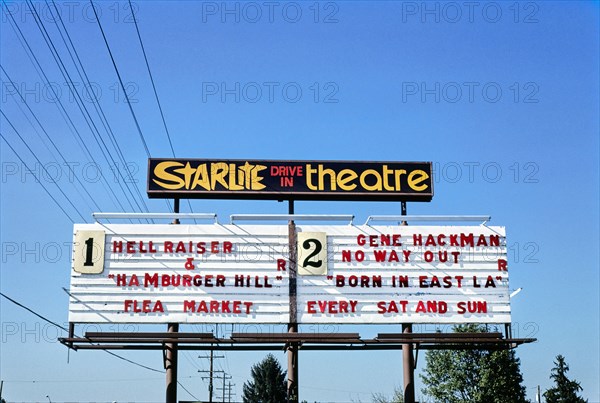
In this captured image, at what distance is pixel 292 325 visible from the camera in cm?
2042

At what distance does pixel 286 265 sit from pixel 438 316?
4141 mm

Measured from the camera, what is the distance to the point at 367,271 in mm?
20844

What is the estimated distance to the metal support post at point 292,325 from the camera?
20438mm

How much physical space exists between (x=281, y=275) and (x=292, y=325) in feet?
4.30

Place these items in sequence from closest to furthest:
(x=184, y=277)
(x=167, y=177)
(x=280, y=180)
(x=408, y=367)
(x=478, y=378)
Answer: (x=184, y=277), (x=408, y=367), (x=167, y=177), (x=280, y=180), (x=478, y=378)

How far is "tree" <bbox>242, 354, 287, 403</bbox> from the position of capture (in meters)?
99.6

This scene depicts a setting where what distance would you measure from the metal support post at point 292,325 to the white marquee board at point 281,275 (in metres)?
0.12

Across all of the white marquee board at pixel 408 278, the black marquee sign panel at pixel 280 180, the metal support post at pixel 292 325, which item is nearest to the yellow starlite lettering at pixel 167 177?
the black marquee sign panel at pixel 280 180

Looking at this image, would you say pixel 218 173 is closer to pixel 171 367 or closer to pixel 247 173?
pixel 247 173

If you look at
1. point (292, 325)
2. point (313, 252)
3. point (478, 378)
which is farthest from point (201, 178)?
point (478, 378)

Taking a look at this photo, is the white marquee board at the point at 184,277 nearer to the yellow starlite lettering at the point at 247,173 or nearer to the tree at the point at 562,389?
the yellow starlite lettering at the point at 247,173

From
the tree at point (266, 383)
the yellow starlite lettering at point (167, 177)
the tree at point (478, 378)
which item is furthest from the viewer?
the tree at point (266, 383)

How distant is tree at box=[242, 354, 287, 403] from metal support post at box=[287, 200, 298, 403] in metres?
80.0

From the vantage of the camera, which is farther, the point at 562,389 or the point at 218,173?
the point at 562,389
